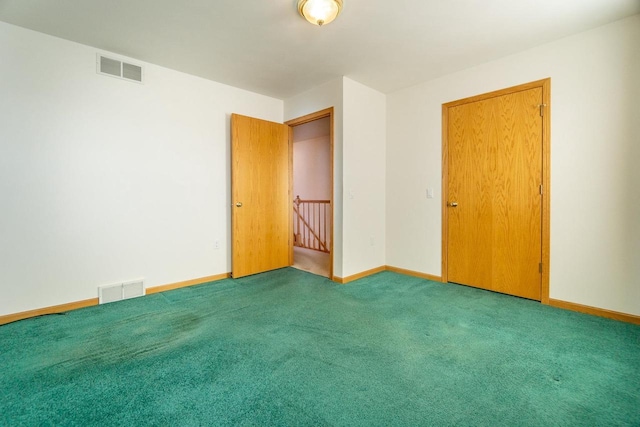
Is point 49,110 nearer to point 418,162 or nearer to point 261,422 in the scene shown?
point 261,422

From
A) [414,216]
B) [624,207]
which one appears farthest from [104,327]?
[624,207]

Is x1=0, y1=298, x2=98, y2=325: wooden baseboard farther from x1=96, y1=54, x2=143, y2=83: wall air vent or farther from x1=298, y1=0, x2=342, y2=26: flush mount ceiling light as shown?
x1=298, y1=0, x2=342, y2=26: flush mount ceiling light

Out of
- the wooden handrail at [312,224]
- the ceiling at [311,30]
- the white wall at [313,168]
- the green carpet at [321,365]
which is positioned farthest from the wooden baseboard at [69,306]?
the white wall at [313,168]

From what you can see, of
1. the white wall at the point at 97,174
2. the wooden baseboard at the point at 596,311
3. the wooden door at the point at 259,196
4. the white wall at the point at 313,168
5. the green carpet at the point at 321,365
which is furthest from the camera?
the white wall at the point at 313,168

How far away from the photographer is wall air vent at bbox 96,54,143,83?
2.76 m

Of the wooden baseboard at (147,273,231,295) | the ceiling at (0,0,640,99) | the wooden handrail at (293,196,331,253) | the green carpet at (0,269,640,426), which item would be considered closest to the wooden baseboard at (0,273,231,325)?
the wooden baseboard at (147,273,231,295)

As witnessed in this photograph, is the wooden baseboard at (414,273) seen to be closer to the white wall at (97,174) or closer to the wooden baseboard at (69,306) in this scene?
the white wall at (97,174)

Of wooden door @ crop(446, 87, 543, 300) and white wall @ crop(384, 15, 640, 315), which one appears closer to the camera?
white wall @ crop(384, 15, 640, 315)

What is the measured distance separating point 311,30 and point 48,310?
339cm

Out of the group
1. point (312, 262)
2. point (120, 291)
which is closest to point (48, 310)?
point (120, 291)

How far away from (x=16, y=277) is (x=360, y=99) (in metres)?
3.88

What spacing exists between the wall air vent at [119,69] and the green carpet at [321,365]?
2292 millimetres

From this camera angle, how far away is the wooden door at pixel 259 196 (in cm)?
362

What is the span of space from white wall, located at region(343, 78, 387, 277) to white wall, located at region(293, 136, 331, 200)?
2.49 m
